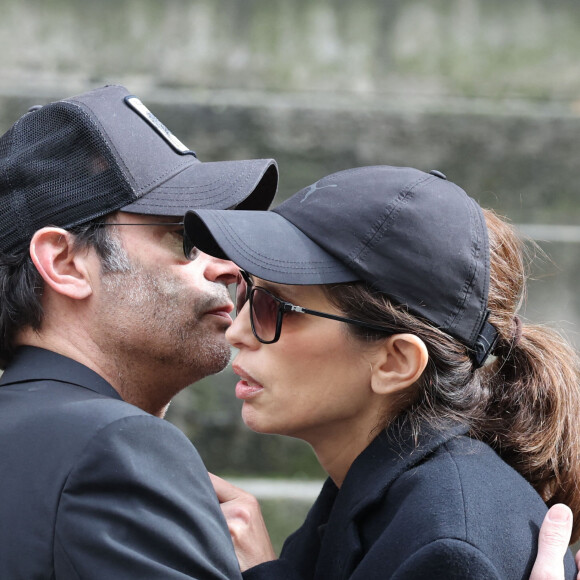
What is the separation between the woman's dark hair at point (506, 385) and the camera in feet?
6.18

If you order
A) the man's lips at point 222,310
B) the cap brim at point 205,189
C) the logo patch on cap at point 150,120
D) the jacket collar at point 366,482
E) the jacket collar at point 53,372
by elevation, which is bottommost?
the jacket collar at point 366,482

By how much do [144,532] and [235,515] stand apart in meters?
0.52

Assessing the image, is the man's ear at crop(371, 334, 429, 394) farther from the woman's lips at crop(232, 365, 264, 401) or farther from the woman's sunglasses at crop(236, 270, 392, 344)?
the woman's lips at crop(232, 365, 264, 401)

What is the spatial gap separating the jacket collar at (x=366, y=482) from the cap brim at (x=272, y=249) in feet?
1.29

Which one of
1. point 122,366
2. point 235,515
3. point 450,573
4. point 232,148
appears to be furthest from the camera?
point 232,148

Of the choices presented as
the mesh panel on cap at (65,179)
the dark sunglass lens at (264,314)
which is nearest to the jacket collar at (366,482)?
the dark sunglass lens at (264,314)

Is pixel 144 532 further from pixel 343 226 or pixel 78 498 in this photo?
pixel 343 226

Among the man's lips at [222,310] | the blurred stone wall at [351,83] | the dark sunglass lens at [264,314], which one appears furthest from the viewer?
the blurred stone wall at [351,83]

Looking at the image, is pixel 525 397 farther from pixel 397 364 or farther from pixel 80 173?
pixel 80 173

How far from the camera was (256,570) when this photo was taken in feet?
6.39

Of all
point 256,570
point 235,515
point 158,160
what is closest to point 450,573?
point 256,570

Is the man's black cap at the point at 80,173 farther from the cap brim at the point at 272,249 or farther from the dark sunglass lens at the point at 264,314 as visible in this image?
the dark sunglass lens at the point at 264,314

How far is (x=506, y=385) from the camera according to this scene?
6.92 ft

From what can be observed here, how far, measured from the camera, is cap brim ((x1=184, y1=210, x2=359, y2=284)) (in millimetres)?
1848
